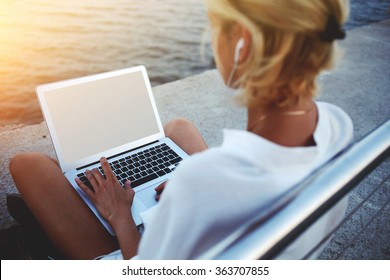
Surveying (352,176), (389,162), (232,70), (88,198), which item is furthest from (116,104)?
(389,162)

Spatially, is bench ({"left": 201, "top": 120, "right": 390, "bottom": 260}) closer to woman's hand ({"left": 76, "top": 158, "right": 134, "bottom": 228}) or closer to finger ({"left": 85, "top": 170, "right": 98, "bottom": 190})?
woman's hand ({"left": 76, "top": 158, "right": 134, "bottom": 228})

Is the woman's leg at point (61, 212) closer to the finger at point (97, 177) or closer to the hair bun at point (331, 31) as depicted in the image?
the finger at point (97, 177)

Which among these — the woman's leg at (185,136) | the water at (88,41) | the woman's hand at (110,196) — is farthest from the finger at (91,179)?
the water at (88,41)

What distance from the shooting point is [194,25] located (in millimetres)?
6762

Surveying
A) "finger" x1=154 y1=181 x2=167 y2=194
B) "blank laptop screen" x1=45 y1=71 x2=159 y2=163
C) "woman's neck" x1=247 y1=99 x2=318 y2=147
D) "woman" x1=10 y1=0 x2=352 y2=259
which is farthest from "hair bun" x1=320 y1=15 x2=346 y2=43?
"blank laptop screen" x1=45 y1=71 x2=159 y2=163

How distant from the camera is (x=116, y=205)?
1.44 m

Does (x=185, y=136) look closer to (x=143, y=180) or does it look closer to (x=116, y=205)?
(x=143, y=180)

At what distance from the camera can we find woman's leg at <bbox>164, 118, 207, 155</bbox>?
6.36ft

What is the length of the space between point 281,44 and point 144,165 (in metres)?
1.04

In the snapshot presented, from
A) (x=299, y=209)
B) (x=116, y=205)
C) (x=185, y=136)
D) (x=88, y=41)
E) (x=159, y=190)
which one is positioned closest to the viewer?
(x=299, y=209)

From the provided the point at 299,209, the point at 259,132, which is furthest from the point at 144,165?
the point at 299,209

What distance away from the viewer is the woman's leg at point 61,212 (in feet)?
4.75

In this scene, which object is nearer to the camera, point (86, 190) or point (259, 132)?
point (259, 132)

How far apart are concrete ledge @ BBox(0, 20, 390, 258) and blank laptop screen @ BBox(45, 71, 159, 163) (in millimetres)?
898
